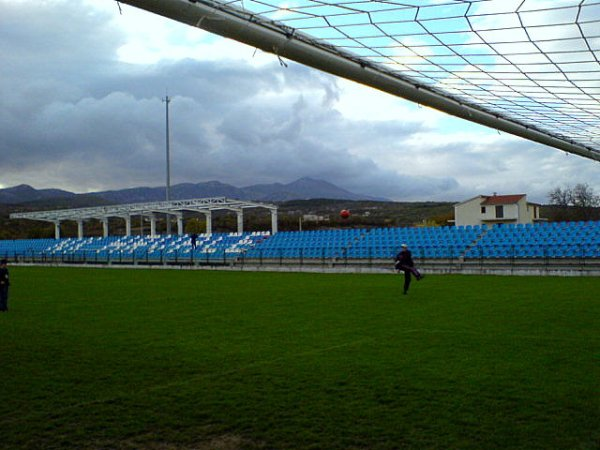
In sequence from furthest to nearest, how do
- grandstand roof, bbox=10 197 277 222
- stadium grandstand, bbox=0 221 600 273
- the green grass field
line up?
grandstand roof, bbox=10 197 277 222 → stadium grandstand, bbox=0 221 600 273 → the green grass field

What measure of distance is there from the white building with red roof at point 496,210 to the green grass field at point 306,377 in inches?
1329

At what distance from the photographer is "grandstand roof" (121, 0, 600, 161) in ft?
20.0

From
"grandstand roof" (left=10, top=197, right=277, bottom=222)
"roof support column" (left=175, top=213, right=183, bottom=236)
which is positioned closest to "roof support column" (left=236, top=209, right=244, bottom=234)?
"grandstand roof" (left=10, top=197, right=277, bottom=222)

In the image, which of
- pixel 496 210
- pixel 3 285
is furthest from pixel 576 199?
pixel 3 285

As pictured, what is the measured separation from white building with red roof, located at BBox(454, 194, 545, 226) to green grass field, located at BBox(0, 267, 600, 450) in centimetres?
3376

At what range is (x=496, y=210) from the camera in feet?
151

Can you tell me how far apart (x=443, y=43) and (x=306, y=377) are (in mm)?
4234

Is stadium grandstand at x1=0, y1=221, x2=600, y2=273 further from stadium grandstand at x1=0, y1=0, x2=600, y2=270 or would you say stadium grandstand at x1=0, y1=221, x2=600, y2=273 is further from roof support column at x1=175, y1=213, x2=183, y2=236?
stadium grandstand at x1=0, y1=0, x2=600, y2=270

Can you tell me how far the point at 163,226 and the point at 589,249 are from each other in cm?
6799

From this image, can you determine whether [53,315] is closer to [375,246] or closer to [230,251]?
[375,246]

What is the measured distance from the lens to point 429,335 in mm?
9062

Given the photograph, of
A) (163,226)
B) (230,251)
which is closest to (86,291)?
(230,251)

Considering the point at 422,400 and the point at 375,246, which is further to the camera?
the point at 375,246

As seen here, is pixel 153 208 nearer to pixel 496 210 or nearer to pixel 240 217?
pixel 240 217
